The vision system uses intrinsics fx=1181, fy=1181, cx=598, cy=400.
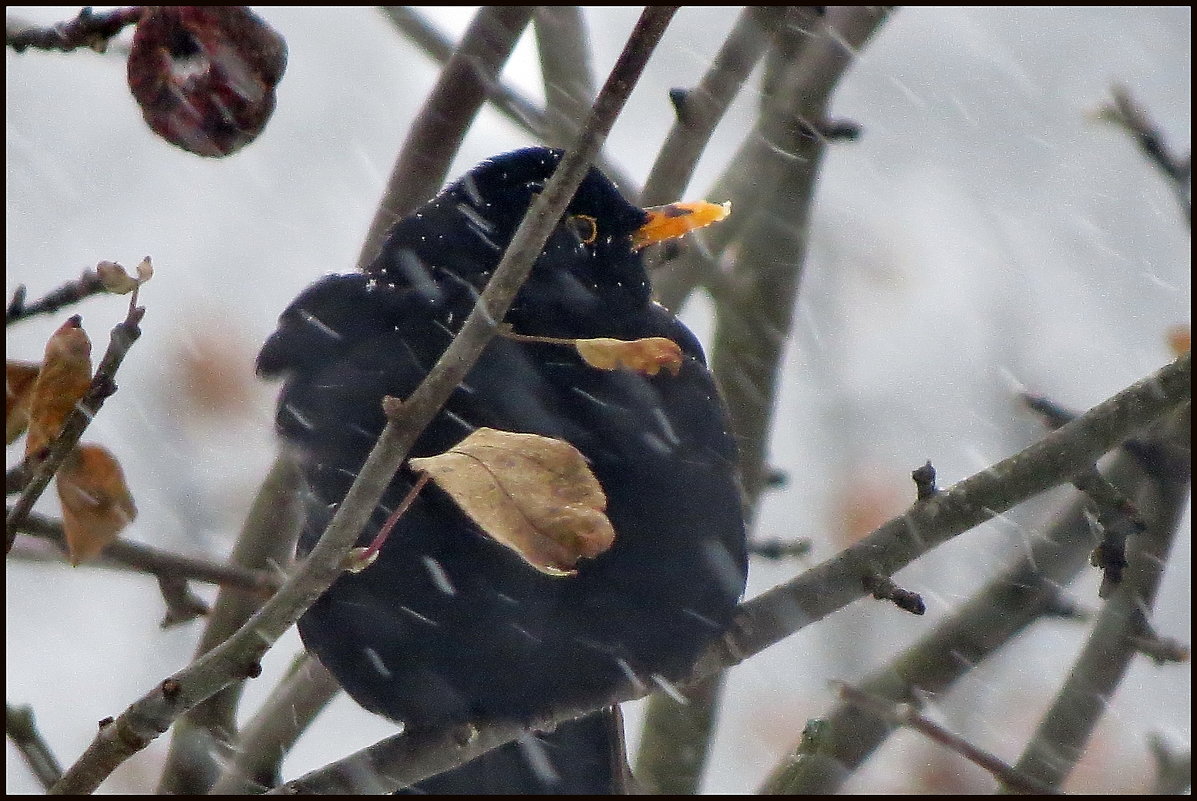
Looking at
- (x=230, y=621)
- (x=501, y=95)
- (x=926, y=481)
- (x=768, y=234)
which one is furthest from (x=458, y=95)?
(x=926, y=481)

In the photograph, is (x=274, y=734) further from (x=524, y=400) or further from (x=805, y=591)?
(x=805, y=591)

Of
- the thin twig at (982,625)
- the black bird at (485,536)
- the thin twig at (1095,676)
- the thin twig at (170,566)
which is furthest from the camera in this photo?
the thin twig at (982,625)

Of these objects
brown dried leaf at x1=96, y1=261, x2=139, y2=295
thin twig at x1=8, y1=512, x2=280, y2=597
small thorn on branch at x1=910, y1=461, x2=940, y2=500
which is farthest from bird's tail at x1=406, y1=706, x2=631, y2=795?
brown dried leaf at x1=96, y1=261, x2=139, y2=295

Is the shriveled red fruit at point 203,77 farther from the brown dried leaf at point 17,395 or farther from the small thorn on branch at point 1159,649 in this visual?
the small thorn on branch at point 1159,649

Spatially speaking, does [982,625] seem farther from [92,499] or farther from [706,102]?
[92,499]

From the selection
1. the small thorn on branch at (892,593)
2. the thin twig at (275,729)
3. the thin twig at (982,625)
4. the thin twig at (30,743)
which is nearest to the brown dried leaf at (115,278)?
the thin twig at (30,743)

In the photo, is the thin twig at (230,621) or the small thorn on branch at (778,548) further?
the small thorn on branch at (778,548)
